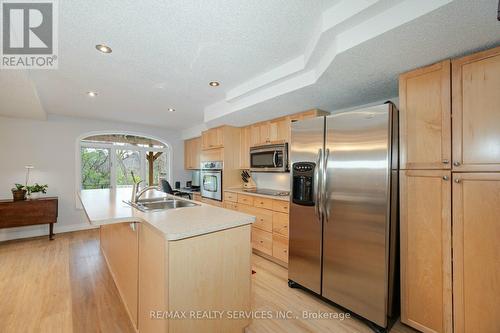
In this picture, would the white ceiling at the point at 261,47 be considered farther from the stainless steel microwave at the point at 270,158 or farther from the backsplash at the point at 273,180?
the backsplash at the point at 273,180

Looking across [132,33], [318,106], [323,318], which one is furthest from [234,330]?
[318,106]

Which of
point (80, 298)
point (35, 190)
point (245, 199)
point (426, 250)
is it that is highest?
point (35, 190)

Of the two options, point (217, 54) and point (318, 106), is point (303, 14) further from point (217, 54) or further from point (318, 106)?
point (318, 106)

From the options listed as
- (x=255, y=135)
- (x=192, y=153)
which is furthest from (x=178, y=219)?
(x=192, y=153)

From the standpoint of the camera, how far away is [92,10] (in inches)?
55.4

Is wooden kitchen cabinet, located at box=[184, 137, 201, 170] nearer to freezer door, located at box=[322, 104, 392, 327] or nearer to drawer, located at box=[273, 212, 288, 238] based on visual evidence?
drawer, located at box=[273, 212, 288, 238]

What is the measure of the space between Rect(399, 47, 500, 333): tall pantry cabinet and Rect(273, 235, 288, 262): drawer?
51.8 inches

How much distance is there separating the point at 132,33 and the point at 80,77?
1291 millimetres

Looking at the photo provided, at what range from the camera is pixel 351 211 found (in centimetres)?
187

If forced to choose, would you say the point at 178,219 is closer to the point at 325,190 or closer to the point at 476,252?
the point at 325,190

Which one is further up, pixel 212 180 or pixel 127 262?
pixel 212 180

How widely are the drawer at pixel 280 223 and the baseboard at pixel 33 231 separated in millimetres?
4234

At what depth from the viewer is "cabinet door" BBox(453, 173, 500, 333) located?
4.44 ft

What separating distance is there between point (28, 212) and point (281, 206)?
4293mm
